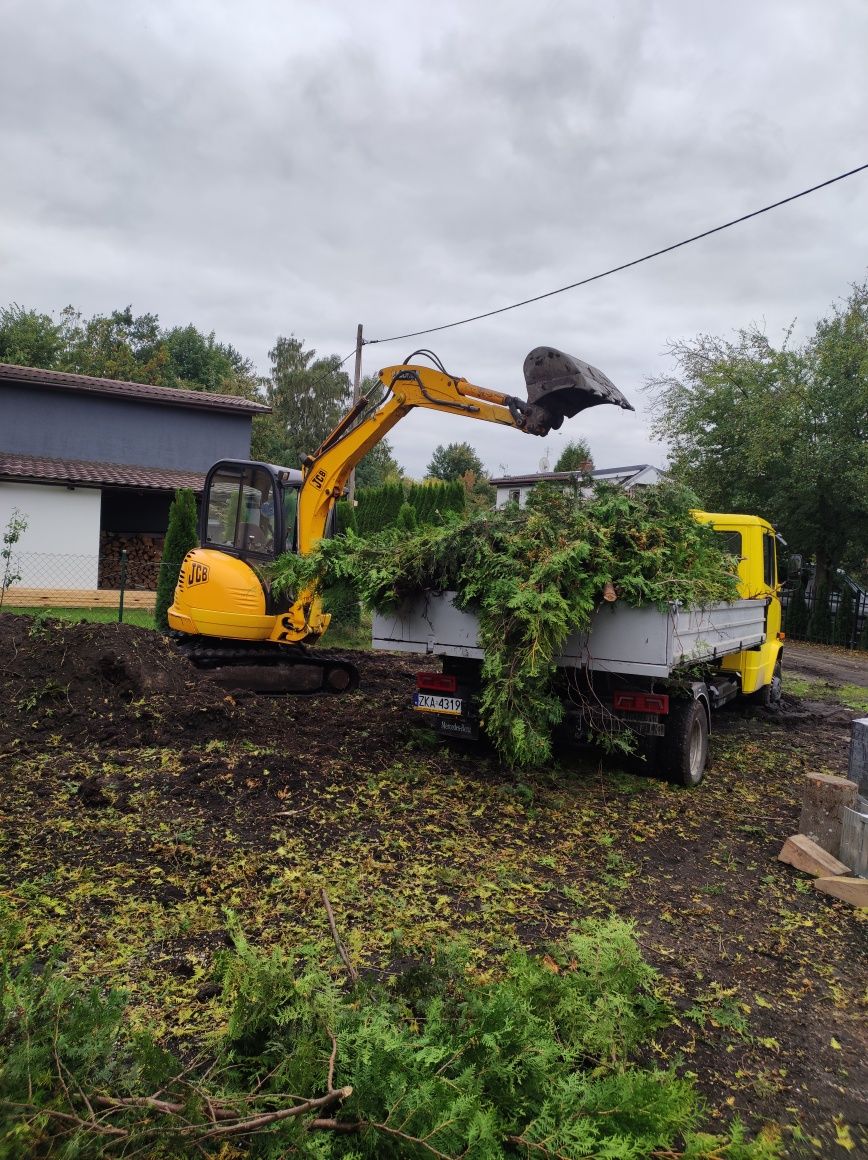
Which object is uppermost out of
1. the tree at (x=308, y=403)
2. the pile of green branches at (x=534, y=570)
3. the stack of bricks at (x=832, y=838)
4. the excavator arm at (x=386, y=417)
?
the tree at (x=308, y=403)

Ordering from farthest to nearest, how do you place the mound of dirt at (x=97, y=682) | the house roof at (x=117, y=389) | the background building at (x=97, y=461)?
the house roof at (x=117, y=389) → the background building at (x=97, y=461) → the mound of dirt at (x=97, y=682)


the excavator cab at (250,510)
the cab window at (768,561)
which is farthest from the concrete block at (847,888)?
the excavator cab at (250,510)

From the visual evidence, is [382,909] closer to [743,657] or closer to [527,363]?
[527,363]

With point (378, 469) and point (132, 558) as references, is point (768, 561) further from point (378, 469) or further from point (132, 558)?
point (378, 469)

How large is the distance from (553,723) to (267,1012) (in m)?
3.41

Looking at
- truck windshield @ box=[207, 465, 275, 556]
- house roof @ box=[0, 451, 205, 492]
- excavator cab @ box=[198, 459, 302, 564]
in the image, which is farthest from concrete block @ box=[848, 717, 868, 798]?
house roof @ box=[0, 451, 205, 492]

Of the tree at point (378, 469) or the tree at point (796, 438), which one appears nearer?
the tree at point (796, 438)

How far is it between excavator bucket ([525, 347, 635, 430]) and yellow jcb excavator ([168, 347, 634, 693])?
87cm

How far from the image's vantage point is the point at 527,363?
24.4ft

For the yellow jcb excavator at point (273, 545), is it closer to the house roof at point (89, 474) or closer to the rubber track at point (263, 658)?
the rubber track at point (263, 658)

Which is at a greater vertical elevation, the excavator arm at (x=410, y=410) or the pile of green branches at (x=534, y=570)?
the excavator arm at (x=410, y=410)

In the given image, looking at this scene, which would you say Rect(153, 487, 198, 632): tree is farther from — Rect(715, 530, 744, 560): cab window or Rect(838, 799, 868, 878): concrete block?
Rect(838, 799, 868, 878): concrete block

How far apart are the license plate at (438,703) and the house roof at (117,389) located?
18.7 meters

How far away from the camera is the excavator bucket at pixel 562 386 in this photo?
279 inches
